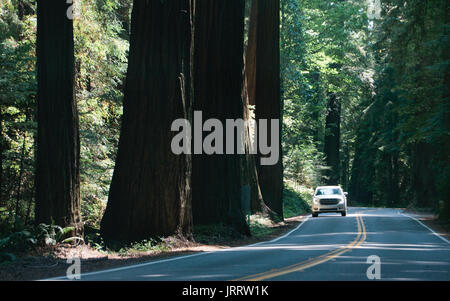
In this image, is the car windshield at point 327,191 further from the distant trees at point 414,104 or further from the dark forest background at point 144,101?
the distant trees at point 414,104

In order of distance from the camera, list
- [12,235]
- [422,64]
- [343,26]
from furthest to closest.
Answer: [343,26] < [422,64] < [12,235]

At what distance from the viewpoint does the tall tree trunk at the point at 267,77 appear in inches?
1330

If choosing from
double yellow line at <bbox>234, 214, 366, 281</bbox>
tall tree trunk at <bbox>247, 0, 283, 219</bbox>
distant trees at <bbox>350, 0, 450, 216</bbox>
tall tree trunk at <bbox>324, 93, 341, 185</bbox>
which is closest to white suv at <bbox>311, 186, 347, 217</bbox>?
distant trees at <bbox>350, 0, 450, 216</bbox>

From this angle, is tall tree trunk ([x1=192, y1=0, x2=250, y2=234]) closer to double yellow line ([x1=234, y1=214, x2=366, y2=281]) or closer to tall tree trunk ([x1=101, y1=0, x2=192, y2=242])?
tall tree trunk ([x1=101, y1=0, x2=192, y2=242])

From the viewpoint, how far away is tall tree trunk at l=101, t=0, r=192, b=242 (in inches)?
736

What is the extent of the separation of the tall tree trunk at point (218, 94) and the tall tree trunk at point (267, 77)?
375 inches

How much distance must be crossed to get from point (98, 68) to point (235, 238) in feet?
24.6

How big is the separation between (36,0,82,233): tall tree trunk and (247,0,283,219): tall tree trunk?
1783 cm

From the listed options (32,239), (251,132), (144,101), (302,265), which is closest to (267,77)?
(251,132)

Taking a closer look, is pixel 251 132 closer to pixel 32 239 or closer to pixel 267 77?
pixel 267 77

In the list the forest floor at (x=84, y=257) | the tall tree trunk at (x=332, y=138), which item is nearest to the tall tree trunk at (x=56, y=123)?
the forest floor at (x=84, y=257)
